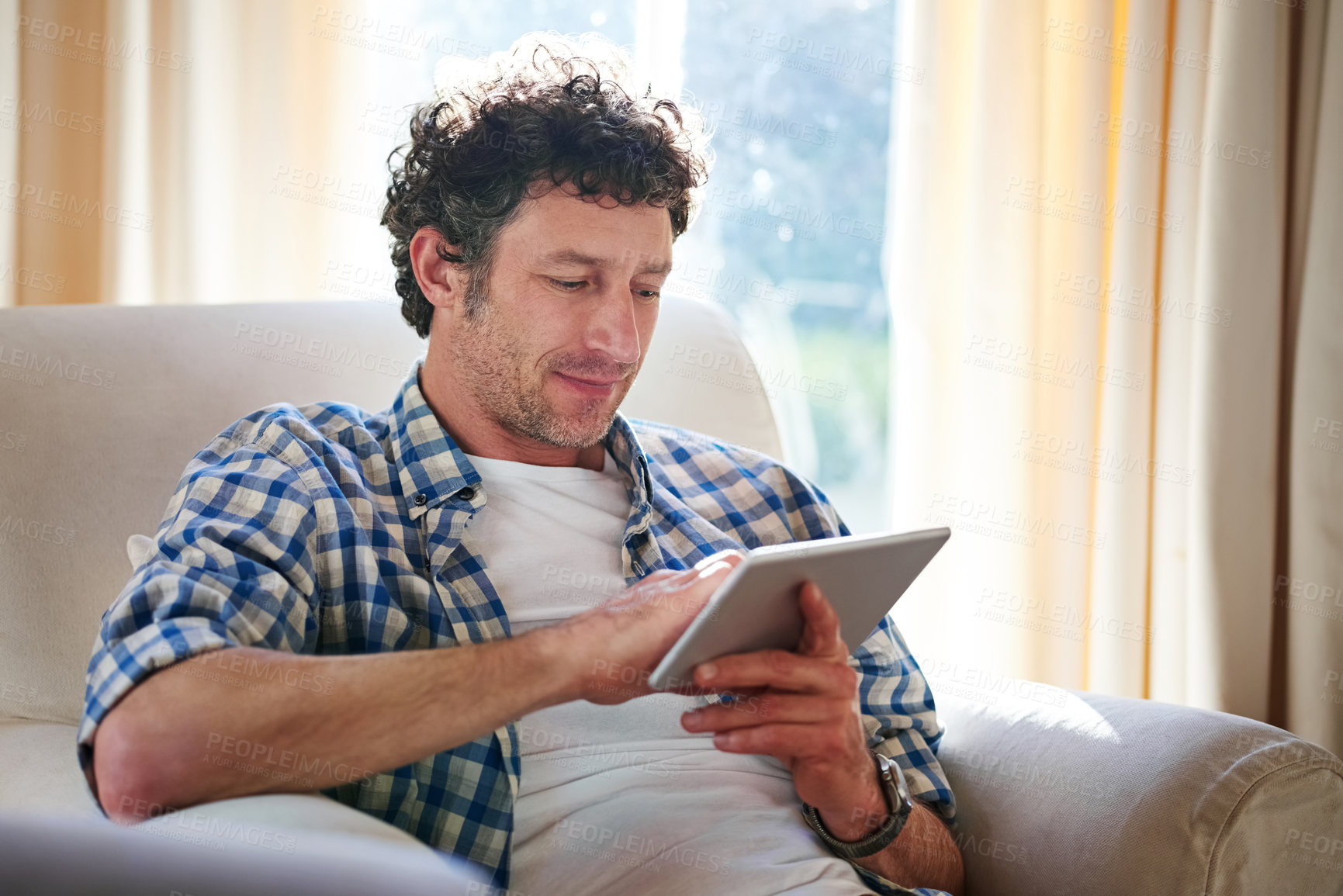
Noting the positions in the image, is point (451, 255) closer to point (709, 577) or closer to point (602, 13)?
point (709, 577)

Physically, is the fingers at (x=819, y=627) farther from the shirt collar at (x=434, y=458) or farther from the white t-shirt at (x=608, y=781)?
the shirt collar at (x=434, y=458)

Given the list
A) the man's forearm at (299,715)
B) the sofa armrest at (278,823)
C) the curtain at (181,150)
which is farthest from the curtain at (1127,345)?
the sofa armrest at (278,823)

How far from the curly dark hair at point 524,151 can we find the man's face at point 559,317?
24 millimetres

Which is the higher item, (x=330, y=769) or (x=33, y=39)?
(x=33, y=39)

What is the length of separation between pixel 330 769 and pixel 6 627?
0.54m

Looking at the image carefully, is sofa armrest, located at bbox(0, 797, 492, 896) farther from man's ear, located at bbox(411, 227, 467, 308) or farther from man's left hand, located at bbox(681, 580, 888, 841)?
man's ear, located at bbox(411, 227, 467, 308)

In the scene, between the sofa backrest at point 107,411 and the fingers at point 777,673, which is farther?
the sofa backrest at point 107,411

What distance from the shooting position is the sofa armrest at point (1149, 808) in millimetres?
974

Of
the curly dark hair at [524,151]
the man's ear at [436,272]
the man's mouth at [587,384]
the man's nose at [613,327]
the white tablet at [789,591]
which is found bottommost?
the white tablet at [789,591]

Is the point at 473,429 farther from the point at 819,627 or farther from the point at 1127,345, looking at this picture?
the point at 1127,345

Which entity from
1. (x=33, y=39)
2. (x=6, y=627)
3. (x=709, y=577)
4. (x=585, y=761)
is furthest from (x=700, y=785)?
(x=33, y=39)

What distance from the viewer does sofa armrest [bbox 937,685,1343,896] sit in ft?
3.19

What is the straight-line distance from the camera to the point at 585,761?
1062 mm

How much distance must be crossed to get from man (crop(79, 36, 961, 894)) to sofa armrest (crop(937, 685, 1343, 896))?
0.07 m
